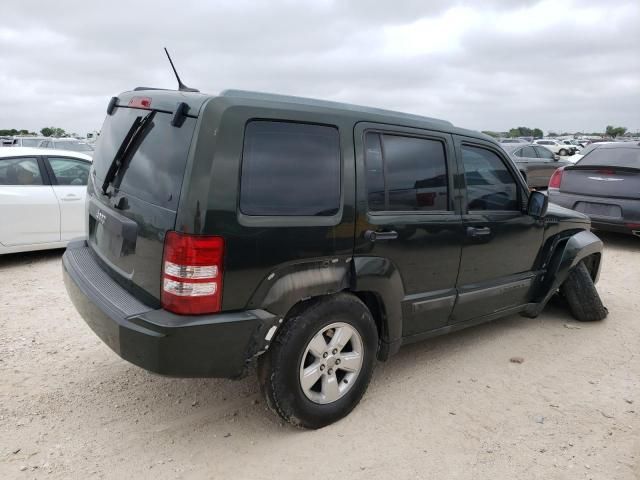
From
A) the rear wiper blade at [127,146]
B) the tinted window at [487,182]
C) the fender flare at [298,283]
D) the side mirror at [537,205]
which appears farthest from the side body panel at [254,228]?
the side mirror at [537,205]

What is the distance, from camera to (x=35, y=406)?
3049 millimetres

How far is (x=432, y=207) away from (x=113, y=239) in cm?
200

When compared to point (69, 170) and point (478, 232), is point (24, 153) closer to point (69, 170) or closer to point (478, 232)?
point (69, 170)

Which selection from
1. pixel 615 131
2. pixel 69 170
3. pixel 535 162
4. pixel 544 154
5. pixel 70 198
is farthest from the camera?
pixel 615 131

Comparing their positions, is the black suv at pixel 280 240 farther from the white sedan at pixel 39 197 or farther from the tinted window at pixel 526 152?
the tinted window at pixel 526 152

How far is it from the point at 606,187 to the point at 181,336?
24.4 feet

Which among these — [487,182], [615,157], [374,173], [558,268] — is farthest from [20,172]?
[615,157]

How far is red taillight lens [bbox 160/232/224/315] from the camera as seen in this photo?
234 centimetres

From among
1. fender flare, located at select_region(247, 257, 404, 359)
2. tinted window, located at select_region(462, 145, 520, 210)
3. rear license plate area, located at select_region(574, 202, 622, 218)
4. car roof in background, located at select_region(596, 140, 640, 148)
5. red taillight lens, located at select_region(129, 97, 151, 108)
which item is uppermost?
car roof in background, located at select_region(596, 140, 640, 148)

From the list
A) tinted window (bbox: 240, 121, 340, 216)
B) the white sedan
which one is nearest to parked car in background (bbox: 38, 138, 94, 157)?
the white sedan

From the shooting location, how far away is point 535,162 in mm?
15352

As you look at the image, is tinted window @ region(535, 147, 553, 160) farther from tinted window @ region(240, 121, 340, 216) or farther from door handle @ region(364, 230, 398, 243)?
tinted window @ region(240, 121, 340, 216)

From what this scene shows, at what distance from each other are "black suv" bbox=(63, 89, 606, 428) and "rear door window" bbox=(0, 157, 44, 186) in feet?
10.6

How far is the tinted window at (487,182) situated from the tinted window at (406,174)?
0.29 m
